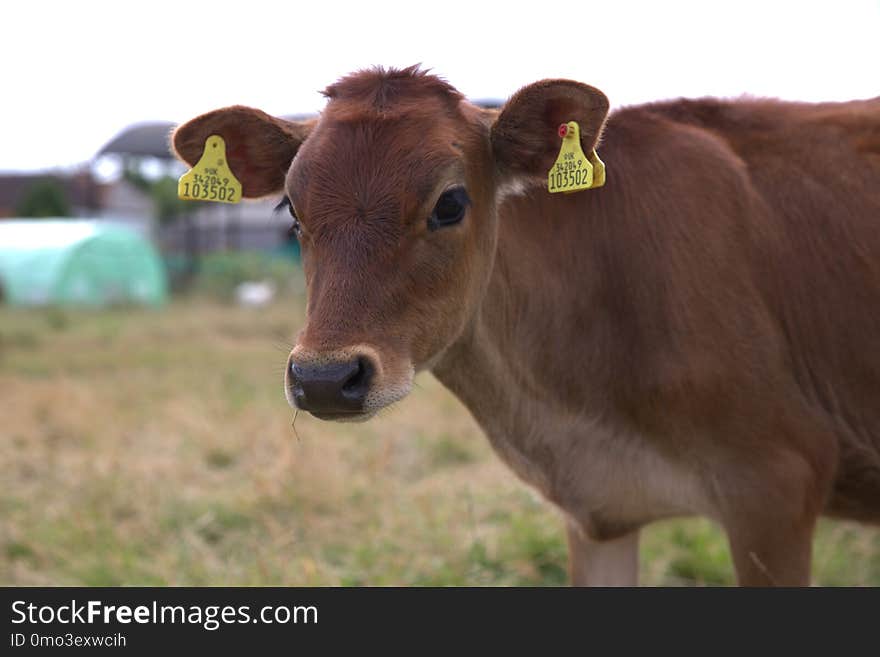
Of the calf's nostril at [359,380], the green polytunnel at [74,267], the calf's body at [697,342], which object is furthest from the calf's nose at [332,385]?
the green polytunnel at [74,267]

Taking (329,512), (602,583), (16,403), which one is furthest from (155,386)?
(602,583)

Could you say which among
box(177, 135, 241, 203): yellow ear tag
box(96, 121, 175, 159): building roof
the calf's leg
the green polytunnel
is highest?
box(177, 135, 241, 203): yellow ear tag

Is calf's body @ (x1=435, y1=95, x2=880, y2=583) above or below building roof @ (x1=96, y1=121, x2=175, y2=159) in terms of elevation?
above

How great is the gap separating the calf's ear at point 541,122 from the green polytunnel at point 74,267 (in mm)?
20224

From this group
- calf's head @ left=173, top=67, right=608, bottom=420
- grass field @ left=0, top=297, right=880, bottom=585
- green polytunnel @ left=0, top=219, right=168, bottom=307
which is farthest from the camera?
green polytunnel @ left=0, top=219, right=168, bottom=307

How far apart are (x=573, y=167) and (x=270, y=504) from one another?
3.84m

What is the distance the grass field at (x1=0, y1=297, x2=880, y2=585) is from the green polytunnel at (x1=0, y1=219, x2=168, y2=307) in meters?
13.9

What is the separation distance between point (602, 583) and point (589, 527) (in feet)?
1.73

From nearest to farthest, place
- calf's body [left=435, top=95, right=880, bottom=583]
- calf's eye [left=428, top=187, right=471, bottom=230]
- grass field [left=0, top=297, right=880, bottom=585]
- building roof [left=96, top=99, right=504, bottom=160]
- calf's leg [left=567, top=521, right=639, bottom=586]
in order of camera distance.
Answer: calf's eye [left=428, top=187, right=471, bottom=230] → calf's body [left=435, top=95, right=880, bottom=583] → calf's leg [left=567, top=521, right=639, bottom=586] → grass field [left=0, top=297, right=880, bottom=585] → building roof [left=96, top=99, right=504, bottom=160]

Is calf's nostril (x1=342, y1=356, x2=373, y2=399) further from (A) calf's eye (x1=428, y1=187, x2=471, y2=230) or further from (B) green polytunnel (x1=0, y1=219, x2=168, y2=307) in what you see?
(B) green polytunnel (x1=0, y1=219, x2=168, y2=307)

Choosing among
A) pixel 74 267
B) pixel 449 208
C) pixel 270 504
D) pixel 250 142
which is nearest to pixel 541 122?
pixel 449 208

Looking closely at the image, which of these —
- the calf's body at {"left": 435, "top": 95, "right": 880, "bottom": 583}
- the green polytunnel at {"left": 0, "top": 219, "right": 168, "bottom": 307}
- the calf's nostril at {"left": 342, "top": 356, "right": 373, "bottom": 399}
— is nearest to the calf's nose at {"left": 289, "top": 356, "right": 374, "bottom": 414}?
the calf's nostril at {"left": 342, "top": 356, "right": 373, "bottom": 399}

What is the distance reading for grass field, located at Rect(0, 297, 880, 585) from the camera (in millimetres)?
5555
